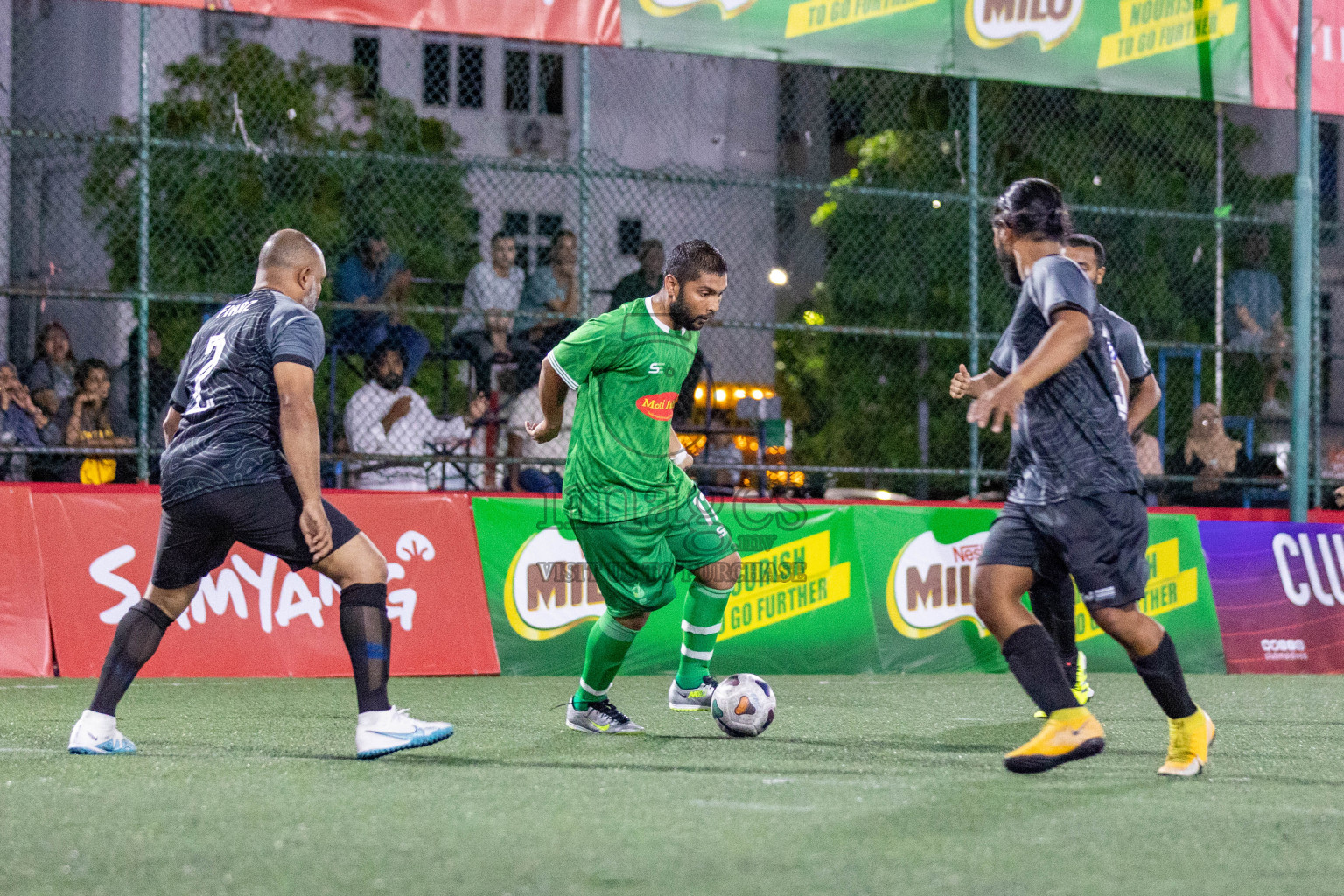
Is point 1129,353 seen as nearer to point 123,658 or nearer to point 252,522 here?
point 252,522

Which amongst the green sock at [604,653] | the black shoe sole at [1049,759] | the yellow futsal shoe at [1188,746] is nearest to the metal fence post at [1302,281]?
the green sock at [604,653]

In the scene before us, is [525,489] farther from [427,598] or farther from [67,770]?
[67,770]

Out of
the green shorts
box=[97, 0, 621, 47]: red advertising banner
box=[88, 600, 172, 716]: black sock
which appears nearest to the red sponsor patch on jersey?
the green shorts

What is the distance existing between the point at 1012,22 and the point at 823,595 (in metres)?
4.62

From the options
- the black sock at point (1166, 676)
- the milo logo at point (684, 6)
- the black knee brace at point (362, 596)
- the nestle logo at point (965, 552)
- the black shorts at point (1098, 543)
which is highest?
the milo logo at point (684, 6)

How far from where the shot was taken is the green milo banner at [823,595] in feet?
33.0

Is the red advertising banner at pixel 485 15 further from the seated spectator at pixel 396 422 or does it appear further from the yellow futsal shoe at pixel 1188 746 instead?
the yellow futsal shoe at pixel 1188 746

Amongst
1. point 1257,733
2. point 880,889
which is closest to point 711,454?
point 1257,733

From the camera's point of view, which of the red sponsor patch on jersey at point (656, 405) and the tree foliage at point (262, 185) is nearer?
the red sponsor patch on jersey at point (656, 405)

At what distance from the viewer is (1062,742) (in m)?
5.05

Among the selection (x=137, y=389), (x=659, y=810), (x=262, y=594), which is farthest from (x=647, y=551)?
(x=137, y=389)

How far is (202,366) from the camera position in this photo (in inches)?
225

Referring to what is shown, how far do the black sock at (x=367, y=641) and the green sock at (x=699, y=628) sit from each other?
1632 mm

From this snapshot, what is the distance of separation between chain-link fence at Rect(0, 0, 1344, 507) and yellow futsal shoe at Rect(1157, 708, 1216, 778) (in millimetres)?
5695
